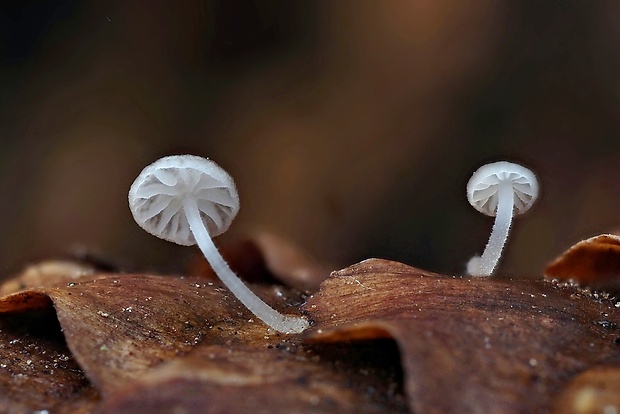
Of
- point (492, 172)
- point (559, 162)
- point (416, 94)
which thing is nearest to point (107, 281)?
point (492, 172)

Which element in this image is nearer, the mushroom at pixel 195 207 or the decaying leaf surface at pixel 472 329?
the decaying leaf surface at pixel 472 329

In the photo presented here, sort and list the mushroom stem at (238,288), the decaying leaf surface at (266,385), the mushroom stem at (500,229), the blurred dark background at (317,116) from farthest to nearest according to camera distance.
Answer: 1. the blurred dark background at (317,116)
2. the mushroom stem at (500,229)
3. the mushroom stem at (238,288)
4. the decaying leaf surface at (266,385)

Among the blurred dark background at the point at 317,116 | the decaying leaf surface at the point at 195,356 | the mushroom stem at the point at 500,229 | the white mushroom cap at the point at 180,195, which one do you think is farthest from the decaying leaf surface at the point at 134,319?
the blurred dark background at the point at 317,116

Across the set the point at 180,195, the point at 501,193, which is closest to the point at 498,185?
the point at 501,193

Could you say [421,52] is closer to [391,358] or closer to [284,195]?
[284,195]

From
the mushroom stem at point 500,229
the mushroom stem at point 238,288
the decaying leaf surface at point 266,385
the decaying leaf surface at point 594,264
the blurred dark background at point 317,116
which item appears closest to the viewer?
the decaying leaf surface at point 266,385

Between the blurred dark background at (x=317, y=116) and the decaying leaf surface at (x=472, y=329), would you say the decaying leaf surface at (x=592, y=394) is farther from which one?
the blurred dark background at (x=317, y=116)

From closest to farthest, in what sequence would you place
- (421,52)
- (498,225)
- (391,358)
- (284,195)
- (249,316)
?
1. (391,358)
2. (249,316)
3. (498,225)
4. (421,52)
5. (284,195)
